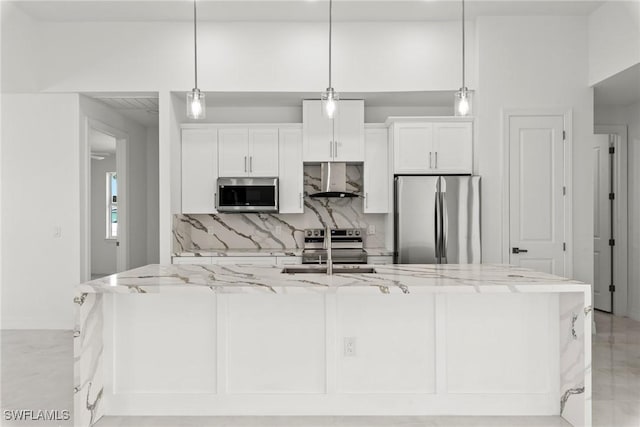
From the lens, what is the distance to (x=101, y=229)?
10.1 m

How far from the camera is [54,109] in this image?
16.2 feet

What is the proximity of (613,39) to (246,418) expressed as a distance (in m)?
4.44

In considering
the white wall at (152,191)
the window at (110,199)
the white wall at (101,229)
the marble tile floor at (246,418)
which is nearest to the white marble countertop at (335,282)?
the marble tile floor at (246,418)

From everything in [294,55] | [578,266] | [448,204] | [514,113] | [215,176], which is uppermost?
[294,55]

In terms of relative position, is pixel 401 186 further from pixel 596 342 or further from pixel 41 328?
pixel 41 328

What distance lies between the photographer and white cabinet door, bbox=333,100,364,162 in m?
5.14

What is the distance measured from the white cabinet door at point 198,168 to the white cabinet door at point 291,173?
0.73 m

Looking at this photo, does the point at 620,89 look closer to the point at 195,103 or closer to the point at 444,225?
the point at 444,225

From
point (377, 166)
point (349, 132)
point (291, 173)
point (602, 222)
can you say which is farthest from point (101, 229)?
point (602, 222)

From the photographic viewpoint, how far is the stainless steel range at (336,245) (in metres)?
5.00

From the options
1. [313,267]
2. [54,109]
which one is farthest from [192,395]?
[54,109]

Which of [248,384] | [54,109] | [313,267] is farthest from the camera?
[54,109]

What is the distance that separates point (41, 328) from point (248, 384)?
10.5ft

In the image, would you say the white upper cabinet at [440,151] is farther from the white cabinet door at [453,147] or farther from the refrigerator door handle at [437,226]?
the refrigerator door handle at [437,226]
